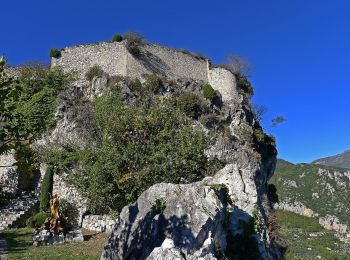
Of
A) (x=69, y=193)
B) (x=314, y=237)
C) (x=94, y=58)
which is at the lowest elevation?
(x=314, y=237)

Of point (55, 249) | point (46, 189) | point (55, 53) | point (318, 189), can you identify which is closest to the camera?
point (55, 249)

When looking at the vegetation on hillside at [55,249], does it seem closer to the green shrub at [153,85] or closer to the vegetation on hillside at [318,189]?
the green shrub at [153,85]

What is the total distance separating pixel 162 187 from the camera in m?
12.9

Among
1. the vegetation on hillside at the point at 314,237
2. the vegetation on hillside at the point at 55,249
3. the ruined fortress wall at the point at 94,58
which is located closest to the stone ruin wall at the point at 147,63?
the ruined fortress wall at the point at 94,58

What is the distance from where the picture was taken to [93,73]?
118ft

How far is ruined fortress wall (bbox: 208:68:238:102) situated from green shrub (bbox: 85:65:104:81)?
11497mm

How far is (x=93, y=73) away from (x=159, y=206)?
25891 mm

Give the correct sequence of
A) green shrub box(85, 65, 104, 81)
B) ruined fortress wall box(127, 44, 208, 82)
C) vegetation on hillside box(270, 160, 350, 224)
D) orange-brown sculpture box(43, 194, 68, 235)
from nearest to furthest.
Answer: orange-brown sculpture box(43, 194, 68, 235) < green shrub box(85, 65, 104, 81) < ruined fortress wall box(127, 44, 208, 82) < vegetation on hillside box(270, 160, 350, 224)

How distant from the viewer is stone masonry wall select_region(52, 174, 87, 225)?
23998 millimetres

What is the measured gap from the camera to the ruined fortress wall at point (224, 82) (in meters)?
41.1

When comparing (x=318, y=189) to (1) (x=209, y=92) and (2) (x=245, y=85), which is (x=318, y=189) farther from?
(1) (x=209, y=92)

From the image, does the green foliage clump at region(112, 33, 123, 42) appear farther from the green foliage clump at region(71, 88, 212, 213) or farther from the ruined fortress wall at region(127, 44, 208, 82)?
the green foliage clump at region(71, 88, 212, 213)

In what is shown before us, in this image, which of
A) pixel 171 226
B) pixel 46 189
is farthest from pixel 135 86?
pixel 171 226

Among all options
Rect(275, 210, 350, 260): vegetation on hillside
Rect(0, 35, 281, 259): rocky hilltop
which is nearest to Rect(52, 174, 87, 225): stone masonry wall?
Rect(0, 35, 281, 259): rocky hilltop
